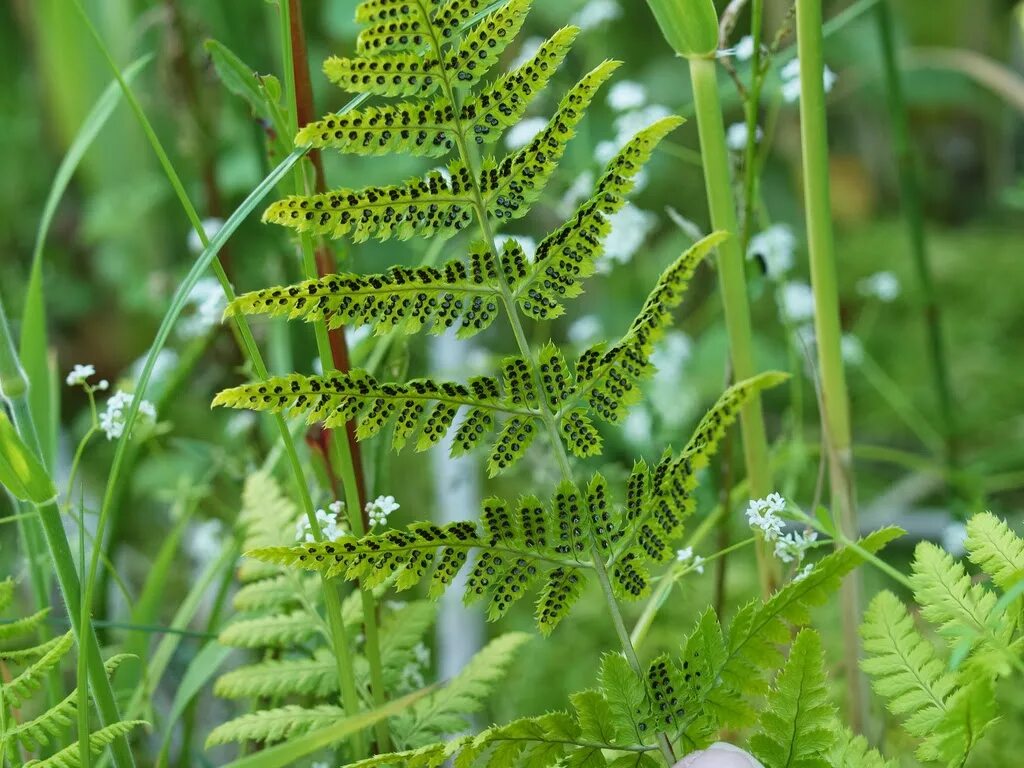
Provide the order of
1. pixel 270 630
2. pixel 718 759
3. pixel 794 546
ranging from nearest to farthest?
1. pixel 718 759
2. pixel 794 546
3. pixel 270 630

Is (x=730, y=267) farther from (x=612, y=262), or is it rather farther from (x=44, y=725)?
(x=612, y=262)

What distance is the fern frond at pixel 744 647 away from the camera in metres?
0.48

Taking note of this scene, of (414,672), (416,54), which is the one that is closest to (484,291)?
(416,54)

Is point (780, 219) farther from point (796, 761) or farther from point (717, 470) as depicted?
point (796, 761)

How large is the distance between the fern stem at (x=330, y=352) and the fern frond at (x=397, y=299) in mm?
56

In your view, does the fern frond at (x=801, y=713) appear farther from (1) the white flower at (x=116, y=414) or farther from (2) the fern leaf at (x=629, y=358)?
(1) the white flower at (x=116, y=414)

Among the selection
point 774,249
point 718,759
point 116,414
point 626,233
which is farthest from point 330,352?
point 774,249

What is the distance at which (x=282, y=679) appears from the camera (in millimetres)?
663

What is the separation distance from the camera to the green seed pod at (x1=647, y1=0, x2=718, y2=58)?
0.59 m

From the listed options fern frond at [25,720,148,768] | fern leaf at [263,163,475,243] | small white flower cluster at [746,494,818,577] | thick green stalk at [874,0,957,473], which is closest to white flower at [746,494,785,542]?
small white flower cluster at [746,494,818,577]

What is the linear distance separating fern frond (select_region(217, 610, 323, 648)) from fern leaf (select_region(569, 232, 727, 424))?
275mm

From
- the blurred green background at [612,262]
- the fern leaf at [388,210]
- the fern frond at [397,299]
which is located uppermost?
the fern leaf at [388,210]

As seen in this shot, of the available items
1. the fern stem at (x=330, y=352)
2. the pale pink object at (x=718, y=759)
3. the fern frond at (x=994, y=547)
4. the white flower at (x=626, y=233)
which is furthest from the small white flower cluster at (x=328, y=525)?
the white flower at (x=626, y=233)

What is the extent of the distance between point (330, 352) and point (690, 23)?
286 mm
